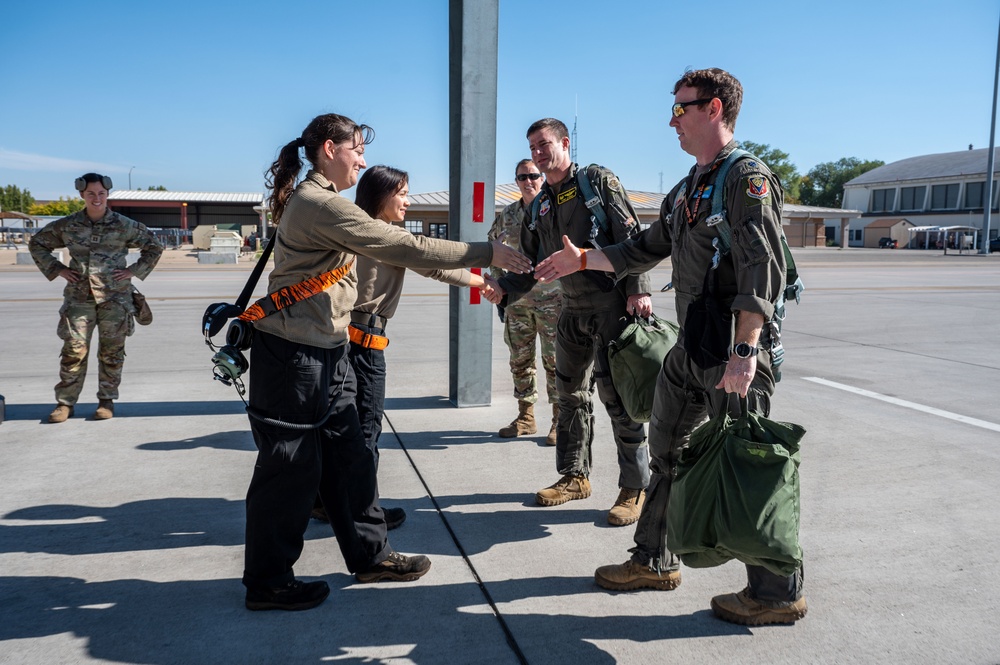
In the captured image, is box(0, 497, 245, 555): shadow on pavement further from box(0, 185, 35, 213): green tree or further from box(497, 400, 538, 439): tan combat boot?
box(0, 185, 35, 213): green tree

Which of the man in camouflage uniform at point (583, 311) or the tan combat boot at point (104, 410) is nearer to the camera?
the man in camouflage uniform at point (583, 311)

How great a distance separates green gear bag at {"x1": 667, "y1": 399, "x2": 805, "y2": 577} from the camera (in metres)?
2.75

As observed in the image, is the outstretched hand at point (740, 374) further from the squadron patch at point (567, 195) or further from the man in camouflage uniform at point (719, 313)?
the squadron patch at point (567, 195)

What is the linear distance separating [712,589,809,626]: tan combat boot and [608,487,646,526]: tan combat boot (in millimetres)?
1037

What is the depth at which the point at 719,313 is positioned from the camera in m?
3.06

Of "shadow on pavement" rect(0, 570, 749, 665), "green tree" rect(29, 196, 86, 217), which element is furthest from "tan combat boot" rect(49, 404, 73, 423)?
"green tree" rect(29, 196, 86, 217)

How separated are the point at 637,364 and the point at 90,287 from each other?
4.81 metres

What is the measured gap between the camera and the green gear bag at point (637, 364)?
3.92m

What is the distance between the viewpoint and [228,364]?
318 cm

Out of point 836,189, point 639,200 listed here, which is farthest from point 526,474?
→ point 836,189

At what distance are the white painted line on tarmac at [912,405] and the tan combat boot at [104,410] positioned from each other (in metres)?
6.69

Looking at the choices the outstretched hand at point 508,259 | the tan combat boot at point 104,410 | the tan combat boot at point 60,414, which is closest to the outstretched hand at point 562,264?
the outstretched hand at point 508,259

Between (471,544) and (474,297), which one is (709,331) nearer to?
(471,544)

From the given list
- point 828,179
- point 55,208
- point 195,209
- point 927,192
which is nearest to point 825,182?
point 828,179
